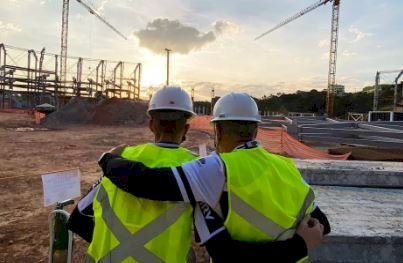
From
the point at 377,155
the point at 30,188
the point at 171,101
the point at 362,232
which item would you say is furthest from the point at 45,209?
the point at 377,155

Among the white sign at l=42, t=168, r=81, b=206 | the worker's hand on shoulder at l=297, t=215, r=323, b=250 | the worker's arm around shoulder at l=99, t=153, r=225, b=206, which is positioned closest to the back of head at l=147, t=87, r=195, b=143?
the worker's arm around shoulder at l=99, t=153, r=225, b=206

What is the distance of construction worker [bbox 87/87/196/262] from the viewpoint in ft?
5.60

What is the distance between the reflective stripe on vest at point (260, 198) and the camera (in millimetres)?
1605

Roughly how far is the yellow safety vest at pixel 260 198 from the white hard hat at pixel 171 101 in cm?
36

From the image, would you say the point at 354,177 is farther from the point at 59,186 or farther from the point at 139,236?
the point at 139,236

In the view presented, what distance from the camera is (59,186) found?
2.88m

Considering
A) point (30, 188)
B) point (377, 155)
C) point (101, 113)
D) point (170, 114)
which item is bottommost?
point (30, 188)

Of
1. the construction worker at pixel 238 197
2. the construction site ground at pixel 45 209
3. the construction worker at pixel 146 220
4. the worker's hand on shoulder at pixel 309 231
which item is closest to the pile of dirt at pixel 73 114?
the construction site ground at pixel 45 209

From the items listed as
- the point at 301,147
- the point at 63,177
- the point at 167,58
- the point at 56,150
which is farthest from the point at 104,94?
the point at 63,177

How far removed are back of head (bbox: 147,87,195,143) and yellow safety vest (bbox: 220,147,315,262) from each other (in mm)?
288

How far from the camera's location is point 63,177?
2.90 metres

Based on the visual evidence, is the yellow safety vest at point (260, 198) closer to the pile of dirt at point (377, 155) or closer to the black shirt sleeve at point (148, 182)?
the black shirt sleeve at point (148, 182)

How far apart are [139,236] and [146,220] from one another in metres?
0.07

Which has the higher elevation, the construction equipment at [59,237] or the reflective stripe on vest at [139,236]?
the reflective stripe on vest at [139,236]
